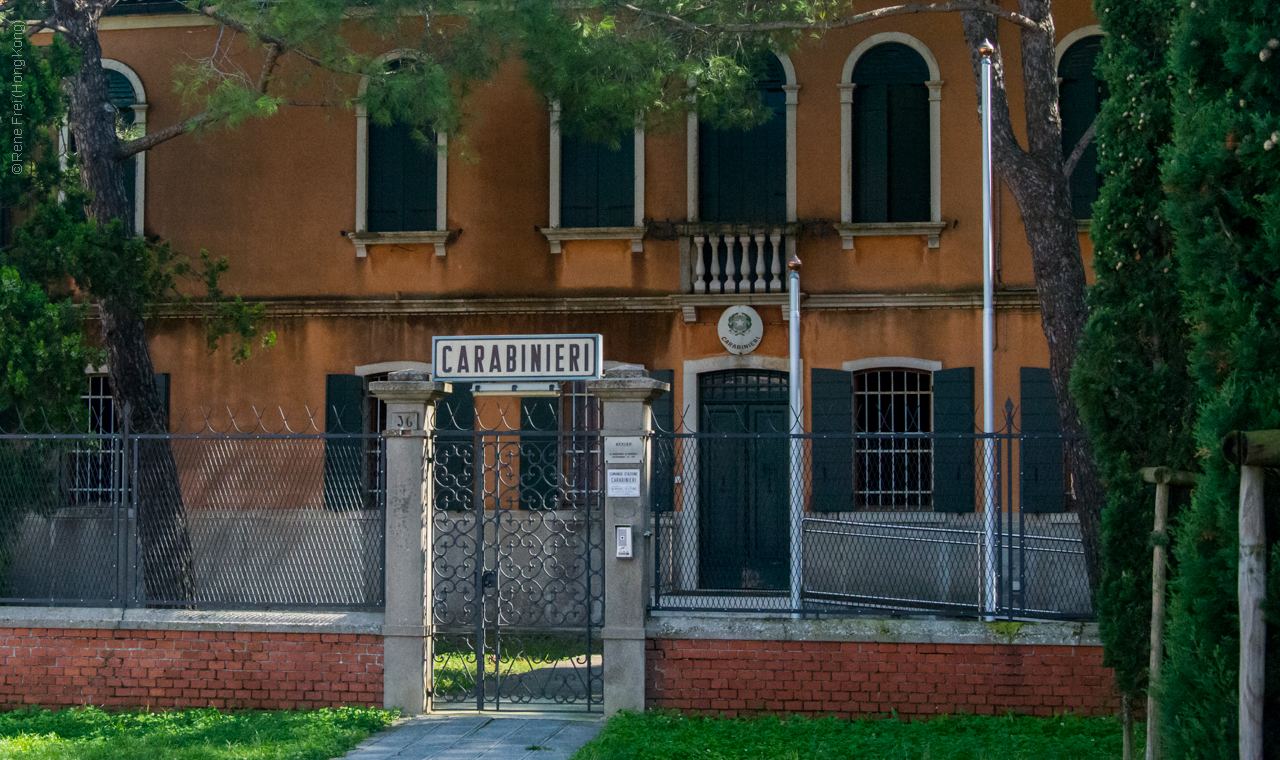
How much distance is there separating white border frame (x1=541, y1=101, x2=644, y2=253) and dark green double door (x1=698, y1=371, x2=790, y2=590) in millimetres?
1974

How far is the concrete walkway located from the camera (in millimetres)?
7906

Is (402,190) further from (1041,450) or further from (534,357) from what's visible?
(1041,450)

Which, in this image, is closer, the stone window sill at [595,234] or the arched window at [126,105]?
the stone window sill at [595,234]

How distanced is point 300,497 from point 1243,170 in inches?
347

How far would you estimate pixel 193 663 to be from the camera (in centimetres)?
930

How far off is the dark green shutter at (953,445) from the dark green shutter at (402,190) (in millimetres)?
6555

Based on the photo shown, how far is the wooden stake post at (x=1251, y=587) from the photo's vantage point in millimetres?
4512

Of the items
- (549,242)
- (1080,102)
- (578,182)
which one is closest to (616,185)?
(578,182)

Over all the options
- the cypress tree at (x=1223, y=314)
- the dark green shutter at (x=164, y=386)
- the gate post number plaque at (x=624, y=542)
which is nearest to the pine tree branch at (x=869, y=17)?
the gate post number plaque at (x=624, y=542)

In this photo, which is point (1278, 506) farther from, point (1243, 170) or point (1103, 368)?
point (1103, 368)

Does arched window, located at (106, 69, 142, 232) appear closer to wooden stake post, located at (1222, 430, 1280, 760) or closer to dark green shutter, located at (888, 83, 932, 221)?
dark green shutter, located at (888, 83, 932, 221)

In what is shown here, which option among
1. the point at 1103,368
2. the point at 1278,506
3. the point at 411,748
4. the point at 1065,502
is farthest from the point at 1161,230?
the point at 1065,502

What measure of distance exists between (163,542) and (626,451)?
405 cm

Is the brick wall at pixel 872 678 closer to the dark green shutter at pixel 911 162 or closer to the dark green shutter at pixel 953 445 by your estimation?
the dark green shutter at pixel 953 445
